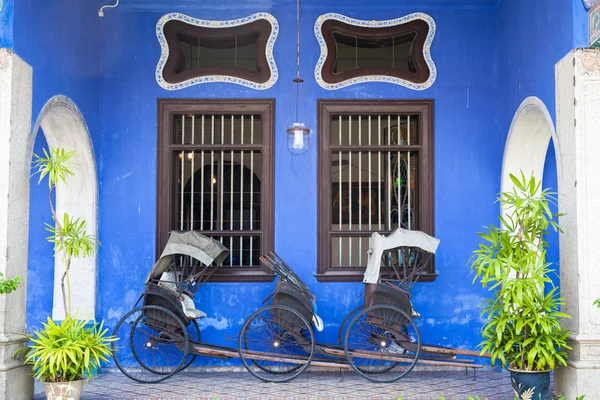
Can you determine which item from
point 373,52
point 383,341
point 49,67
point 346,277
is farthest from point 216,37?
point 383,341

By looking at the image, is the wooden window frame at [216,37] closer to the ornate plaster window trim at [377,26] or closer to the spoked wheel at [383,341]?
the ornate plaster window trim at [377,26]

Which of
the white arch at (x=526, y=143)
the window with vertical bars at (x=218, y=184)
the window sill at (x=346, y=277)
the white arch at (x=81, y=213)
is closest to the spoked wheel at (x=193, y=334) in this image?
the window with vertical bars at (x=218, y=184)

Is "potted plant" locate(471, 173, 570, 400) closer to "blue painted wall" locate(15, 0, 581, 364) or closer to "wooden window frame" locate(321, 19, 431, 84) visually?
"blue painted wall" locate(15, 0, 581, 364)

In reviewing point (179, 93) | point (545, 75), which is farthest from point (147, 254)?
point (545, 75)

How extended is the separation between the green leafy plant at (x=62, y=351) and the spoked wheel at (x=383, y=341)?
2.51m

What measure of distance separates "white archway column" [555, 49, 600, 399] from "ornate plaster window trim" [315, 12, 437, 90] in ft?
8.23

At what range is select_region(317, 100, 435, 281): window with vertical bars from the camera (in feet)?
28.3

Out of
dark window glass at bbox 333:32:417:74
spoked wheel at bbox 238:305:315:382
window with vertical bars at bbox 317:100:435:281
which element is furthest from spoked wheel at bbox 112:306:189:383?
dark window glass at bbox 333:32:417:74

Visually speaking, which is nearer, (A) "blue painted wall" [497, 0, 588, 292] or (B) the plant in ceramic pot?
(B) the plant in ceramic pot

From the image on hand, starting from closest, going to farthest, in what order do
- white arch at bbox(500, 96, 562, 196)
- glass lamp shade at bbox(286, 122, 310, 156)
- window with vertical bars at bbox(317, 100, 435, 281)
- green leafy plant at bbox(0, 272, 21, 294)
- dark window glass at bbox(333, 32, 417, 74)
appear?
green leafy plant at bbox(0, 272, 21, 294) < white arch at bbox(500, 96, 562, 196) < glass lamp shade at bbox(286, 122, 310, 156) < window with vertical bars at bbox(317, 100, 435, 281) < dark window glass at bbox(333, 32, 417, 74)

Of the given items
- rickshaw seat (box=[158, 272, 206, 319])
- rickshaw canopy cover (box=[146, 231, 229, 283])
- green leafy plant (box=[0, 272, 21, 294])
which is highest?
rickshaw canopy cover (box=[146, 231, 229, 283])

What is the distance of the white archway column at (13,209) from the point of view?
6145 millimetres

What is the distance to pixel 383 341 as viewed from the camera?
7.61 metres

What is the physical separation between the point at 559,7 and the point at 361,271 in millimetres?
3592
